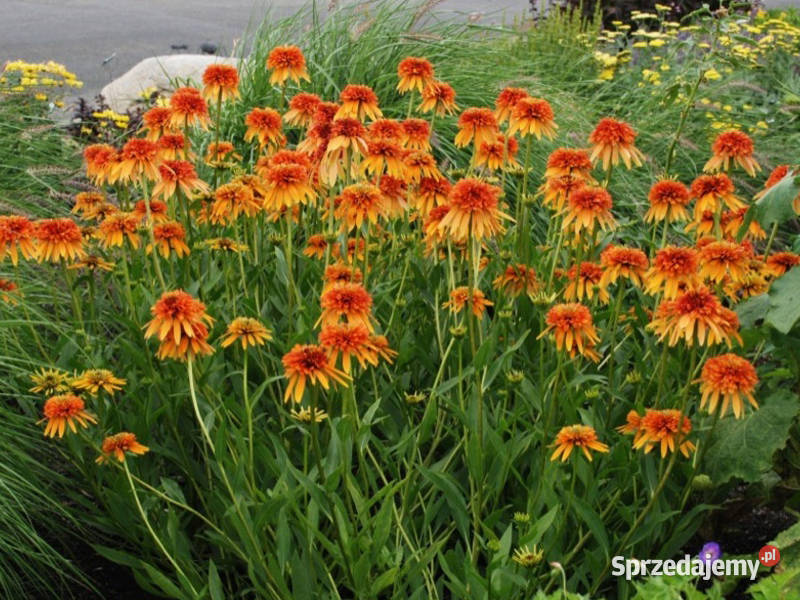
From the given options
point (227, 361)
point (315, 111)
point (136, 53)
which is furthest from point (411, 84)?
point (136, 53)

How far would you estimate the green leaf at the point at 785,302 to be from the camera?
260 cm

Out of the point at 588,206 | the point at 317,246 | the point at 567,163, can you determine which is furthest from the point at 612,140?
the point at 317,246

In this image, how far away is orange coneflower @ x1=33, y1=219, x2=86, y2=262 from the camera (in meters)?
2.94

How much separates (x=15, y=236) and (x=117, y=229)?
0.93 ft

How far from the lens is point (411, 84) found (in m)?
3.43

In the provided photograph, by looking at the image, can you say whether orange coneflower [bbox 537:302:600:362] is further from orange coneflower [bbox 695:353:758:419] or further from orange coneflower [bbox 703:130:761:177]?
orange coneflower [bbox 703:130:761:177]

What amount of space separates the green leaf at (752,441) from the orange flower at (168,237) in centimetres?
147

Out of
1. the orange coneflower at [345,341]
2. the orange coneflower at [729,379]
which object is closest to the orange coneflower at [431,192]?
the orange coneflower at [345,341]

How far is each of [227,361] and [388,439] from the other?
19.1 inches

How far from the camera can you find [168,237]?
3.17 meters

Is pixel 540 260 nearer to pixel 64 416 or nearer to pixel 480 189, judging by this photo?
pixel 480 189

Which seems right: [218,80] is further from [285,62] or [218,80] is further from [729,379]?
[729,379]

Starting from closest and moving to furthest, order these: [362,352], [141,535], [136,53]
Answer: [362,352] < [141,535] < [136,53]

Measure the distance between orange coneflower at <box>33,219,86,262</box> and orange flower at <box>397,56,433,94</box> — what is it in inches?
40.5
